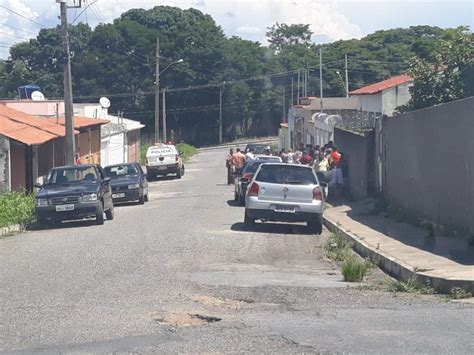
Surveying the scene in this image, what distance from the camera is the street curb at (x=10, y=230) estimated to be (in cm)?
2274

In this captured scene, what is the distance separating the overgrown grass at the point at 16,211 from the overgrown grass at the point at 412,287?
42.7ft

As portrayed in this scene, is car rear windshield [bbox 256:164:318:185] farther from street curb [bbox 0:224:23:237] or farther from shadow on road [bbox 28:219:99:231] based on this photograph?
street curb [bbox 0:224:23:237]

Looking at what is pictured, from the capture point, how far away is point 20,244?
1969 cm

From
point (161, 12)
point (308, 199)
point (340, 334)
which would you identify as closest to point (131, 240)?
point (308, 199)

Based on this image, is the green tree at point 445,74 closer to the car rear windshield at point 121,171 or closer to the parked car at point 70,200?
the car rear windshield at point 121,171

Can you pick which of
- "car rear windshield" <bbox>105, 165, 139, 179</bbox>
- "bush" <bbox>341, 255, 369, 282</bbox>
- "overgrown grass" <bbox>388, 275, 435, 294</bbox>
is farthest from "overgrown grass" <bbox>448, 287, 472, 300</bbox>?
"car rear windshield" <bbox>105, 165, 139, 179</bbox>

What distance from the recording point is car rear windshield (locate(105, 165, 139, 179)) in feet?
112

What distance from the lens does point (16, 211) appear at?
993 inches

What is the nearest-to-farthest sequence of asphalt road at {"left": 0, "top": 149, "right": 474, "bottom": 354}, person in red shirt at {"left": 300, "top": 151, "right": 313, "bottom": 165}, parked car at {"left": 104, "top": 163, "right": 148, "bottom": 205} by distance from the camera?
asphalt road at {"left": 0, "top": 149, "right": 474, "bottom": 354}
parked car at {"left": 104, "top": 163, "right": 148, "bottom": 205}
person in red shirt at {"left": 300, "top": 151, "right": 313, "bottom": 165}

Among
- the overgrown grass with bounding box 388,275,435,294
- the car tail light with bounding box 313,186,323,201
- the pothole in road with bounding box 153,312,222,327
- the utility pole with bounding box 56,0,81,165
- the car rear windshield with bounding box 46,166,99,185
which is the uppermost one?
the utility pole with bounding box 56,0,81,165

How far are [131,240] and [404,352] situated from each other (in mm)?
11592

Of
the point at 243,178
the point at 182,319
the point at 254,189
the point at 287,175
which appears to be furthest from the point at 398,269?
the point at 243,178

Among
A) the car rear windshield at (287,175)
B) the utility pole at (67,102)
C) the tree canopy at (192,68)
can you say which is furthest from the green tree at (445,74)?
the tree canopy at (192,68)

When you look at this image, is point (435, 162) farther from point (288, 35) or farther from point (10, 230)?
point (288, 35)
